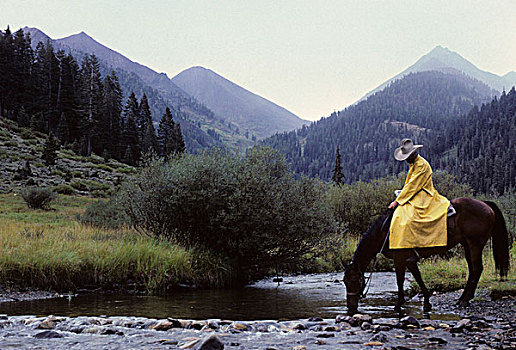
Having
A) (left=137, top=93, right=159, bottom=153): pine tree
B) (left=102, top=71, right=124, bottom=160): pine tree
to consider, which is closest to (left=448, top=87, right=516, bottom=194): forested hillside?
(left=137, top=93, right=159, bottom=153): pine tree

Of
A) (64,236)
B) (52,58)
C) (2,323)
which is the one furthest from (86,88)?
(2,323)

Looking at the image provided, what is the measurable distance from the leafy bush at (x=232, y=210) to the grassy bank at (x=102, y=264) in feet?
3.53

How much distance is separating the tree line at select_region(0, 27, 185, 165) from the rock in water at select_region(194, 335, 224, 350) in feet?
212

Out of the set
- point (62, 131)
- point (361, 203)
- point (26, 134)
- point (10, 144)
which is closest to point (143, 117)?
point (62, 131)

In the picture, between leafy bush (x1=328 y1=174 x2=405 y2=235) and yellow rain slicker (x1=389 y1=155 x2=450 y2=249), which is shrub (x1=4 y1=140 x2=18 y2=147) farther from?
yellow rain slicker (x1=389 y1=155 x2=450 y2=249)

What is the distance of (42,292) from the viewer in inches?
422

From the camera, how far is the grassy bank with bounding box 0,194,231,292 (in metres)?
11.0

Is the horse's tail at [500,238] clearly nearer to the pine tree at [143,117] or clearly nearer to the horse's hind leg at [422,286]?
the horse's hind leg at [422,286]

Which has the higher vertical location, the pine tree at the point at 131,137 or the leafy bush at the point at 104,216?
the pine tree at the point at 131,137

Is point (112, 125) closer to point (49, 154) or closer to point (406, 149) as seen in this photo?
point (49, 154)

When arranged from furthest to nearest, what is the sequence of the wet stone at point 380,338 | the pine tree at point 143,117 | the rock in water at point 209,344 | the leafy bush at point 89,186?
the pine tree at point 143,117 < the leafy bush at point 89,186 < the wet stone at point 380,338 < the rock in water at point 209,344

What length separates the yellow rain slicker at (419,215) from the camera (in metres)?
8.30

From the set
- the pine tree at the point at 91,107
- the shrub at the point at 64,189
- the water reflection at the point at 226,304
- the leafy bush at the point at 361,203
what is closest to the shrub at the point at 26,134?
the pine tree at the point at 91,107

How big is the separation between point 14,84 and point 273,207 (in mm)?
74147
